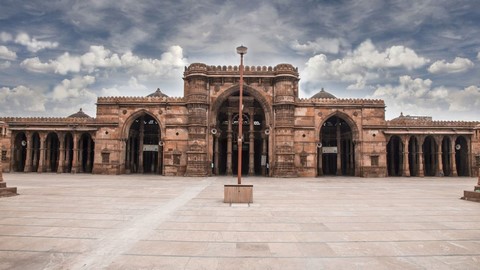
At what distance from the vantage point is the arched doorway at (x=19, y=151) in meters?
36.4

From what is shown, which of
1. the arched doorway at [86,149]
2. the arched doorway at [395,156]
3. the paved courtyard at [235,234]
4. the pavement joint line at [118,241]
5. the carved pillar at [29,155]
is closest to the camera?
the pavement joint line at [118,241]

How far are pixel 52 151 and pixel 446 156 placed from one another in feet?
157

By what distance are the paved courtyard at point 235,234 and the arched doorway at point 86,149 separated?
75.1 ft

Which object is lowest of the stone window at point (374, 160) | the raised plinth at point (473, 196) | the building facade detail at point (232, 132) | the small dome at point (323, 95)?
the raised plinth at point (473, 196)

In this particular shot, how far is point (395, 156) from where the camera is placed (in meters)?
39.3

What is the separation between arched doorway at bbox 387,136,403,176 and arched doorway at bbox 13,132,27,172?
43773mm

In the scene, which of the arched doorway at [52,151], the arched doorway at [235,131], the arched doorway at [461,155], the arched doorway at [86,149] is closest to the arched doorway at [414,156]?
the arched doorway at [461,155]

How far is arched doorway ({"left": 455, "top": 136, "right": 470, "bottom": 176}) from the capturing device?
3594 cm

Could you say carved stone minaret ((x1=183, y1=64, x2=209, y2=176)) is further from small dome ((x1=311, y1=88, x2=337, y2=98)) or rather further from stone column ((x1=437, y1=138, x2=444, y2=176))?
stone column ((x1=437, y1=138, x2=444, y2=176))

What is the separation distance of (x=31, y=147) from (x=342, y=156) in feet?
124

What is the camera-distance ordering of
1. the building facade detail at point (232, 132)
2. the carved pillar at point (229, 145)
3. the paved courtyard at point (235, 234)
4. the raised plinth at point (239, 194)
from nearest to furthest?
the paved courtyard at point (235, 234) → the raised plinth at point (239, 194) → the building facade detail at point (232, 132) → the carved pillar at point (229, 145)

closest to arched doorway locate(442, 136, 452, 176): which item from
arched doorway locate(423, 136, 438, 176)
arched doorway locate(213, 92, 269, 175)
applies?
arched doorway locate(423, 136, 438, 176)

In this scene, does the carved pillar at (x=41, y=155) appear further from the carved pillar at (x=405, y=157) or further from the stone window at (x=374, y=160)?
the carved pillar at (x=405, y=157)

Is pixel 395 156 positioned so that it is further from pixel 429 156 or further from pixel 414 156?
pixel 429 156
